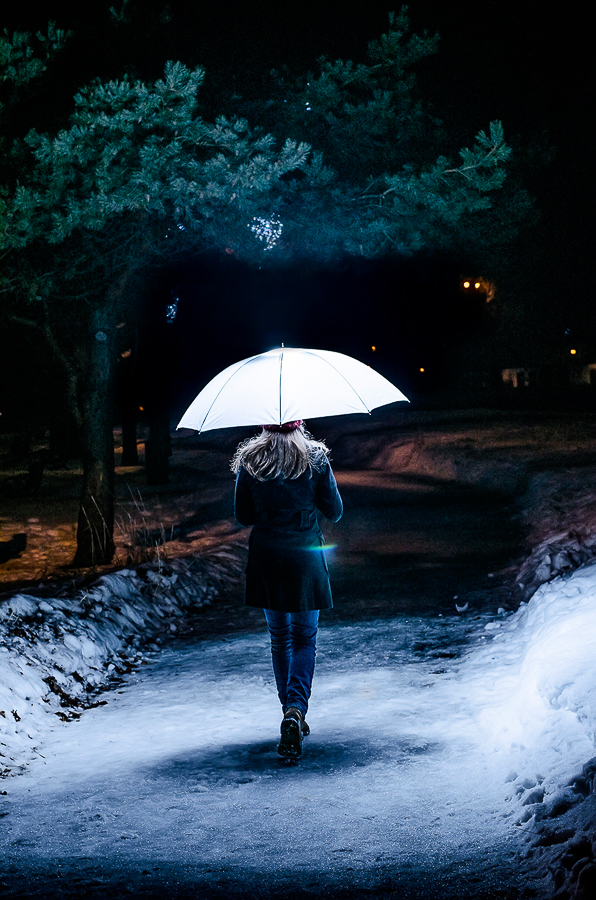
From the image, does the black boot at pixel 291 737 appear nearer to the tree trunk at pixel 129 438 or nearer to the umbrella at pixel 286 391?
the umbrella at pixel 286 391

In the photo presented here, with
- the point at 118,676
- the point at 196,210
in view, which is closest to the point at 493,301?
the point at 196,210

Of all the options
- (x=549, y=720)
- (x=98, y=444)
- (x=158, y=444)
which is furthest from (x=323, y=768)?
(x=158, y=444)

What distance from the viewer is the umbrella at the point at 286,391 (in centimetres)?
523

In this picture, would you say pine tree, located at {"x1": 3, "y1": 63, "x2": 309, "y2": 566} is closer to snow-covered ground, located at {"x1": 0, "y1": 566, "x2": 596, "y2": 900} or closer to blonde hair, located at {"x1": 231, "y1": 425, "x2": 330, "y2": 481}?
snow-covered ground, located at {"x1": 0, "y1": 566, "x2": 596, "y2": 900}

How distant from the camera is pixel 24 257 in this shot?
11648 mm

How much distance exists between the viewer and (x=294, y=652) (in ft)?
17.6

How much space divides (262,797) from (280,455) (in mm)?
1900

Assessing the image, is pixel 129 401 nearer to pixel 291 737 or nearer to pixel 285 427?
pixel 285 427

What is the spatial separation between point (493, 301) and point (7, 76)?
1858 inches

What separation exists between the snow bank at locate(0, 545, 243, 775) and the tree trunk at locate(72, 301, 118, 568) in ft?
8.59

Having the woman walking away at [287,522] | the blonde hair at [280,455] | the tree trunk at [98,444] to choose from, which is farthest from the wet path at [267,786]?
the tree trunk at [98,444]

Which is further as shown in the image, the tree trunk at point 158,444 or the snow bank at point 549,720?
the tree trunk at point 158,444

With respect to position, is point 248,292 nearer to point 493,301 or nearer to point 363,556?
point 363,556

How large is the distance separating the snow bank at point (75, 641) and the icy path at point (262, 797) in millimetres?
248
